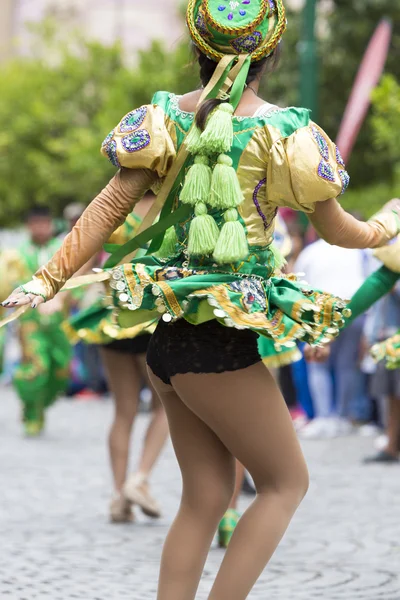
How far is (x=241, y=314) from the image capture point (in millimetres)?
3547

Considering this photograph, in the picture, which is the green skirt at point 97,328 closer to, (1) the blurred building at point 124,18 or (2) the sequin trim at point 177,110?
(2) the sequin trim at point 177,110

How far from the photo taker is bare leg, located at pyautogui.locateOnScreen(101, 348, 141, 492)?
694cm

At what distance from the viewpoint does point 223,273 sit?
12.1 ft

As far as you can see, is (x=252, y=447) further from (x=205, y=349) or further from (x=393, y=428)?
(x=393, y=428)

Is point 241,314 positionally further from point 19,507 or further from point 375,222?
point 19,507

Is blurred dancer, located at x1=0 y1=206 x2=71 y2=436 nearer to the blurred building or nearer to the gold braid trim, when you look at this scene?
the gold braid trim

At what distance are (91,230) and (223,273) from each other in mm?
409

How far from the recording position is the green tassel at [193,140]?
144 inches

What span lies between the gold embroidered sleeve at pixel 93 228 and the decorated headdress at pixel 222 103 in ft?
0.55

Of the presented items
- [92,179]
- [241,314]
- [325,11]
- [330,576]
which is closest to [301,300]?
[241,314]

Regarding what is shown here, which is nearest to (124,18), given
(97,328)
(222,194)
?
(97,328)

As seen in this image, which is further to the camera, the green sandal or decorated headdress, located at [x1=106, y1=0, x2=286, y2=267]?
the green sandal

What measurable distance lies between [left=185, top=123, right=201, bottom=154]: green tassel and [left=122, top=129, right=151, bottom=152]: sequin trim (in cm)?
12

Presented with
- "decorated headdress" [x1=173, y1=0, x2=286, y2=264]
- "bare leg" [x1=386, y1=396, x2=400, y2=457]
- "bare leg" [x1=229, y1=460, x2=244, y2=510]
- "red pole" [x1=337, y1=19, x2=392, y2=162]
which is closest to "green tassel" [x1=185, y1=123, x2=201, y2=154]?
"decorated headdress" [x1=173, y1=0, x2=286, y2=264]
